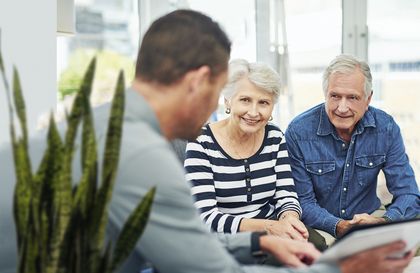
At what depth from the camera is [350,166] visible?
3.01 m

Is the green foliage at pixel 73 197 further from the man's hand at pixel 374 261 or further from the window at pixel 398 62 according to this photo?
the window at pixel 398 62

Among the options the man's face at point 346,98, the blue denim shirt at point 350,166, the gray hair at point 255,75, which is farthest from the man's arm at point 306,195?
the gray hair at point 255,75

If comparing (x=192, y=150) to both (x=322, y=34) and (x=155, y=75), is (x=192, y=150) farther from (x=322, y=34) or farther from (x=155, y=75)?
(x=322, y=34)

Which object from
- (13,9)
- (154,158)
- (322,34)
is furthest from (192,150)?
(322,34)

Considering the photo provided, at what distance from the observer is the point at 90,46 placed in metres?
4.30

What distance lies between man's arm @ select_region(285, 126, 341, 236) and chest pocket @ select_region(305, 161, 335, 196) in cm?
3

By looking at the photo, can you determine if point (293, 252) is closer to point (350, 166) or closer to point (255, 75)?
point (255, 75)

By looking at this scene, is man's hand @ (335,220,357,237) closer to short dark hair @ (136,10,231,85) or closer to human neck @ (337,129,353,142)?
human neck @ (337,129,353,142)

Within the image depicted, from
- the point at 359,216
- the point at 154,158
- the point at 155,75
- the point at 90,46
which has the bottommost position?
the point at 359,216

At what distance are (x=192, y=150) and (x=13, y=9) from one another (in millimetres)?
1193

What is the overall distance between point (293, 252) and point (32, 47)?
6.49 feet

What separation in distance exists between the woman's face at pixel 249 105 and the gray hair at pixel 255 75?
0.02 m

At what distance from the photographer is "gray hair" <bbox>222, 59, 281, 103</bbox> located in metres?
2.78

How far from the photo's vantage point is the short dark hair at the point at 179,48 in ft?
4.78
